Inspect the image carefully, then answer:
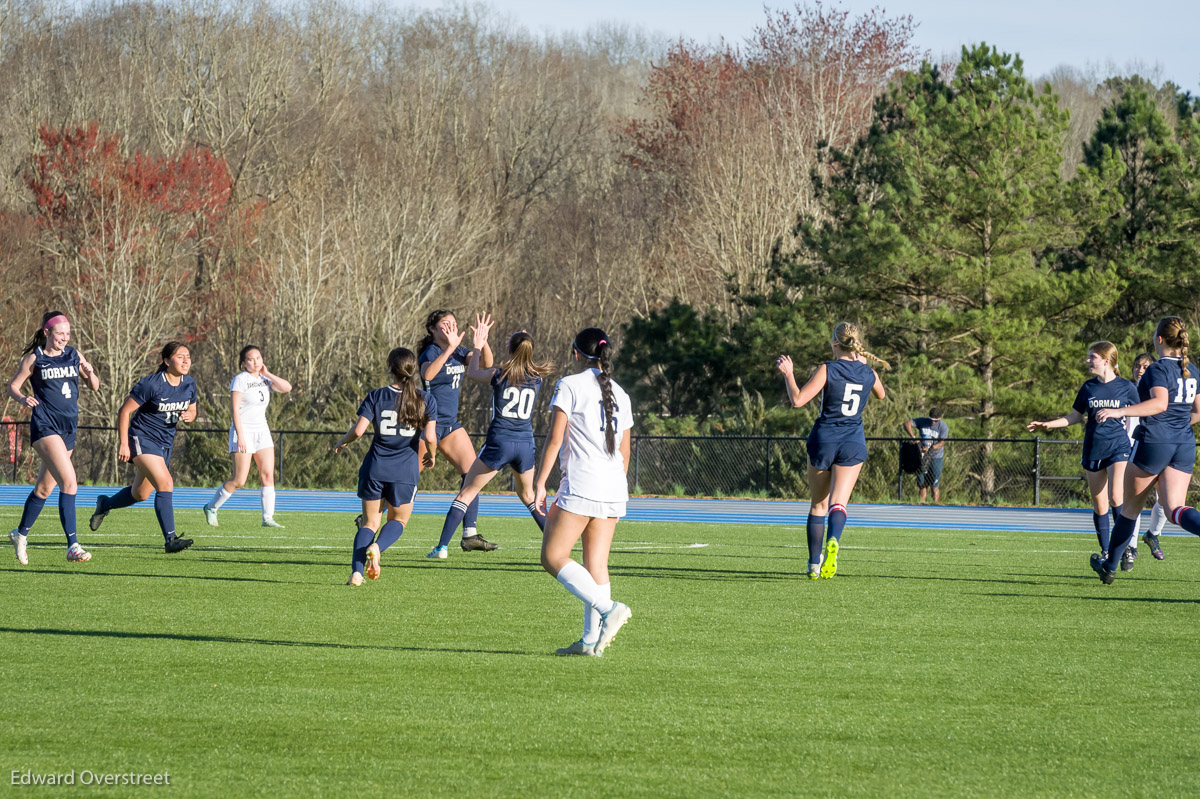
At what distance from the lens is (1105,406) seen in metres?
11.8

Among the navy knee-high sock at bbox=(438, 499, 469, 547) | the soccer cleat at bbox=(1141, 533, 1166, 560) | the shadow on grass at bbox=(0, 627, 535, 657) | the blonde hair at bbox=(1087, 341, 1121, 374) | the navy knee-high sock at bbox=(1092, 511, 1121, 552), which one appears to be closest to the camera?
the shadow on grass at bbox=(0, 627, 535, 657)

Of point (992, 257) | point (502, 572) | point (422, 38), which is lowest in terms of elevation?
point (502, 572)

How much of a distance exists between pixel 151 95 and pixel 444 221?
9.96 metres

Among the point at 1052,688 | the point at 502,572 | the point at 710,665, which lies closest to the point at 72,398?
the point at 502,572

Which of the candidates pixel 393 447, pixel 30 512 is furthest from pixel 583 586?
pixel 30 512

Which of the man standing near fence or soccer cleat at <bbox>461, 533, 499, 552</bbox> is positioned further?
the man standing near fence

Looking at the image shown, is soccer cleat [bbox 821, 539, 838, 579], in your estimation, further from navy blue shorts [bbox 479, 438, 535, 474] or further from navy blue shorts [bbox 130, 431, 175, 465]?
navy blue shorts [bbox 130, 431, 175, 465]

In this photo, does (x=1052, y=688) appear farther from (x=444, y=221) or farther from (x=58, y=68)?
(x=58, y=68)

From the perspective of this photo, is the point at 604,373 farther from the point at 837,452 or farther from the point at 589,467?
the point at 837,452

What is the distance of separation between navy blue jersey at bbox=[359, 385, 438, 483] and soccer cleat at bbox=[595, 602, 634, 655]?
348cm

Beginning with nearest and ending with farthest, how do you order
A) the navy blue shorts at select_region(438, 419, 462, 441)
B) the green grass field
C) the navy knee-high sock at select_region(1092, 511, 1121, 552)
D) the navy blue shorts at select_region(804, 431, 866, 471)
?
the green grass field → the navy blue shorts at select_region(804, 431, 866, 471) → the navy knee-high sock at select_region(1092, 511, 1121, 552) → the navy blue shorts at select_region(438, 419, 462, 441)

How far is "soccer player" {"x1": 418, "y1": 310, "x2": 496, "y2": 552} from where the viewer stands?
1160 centimetres

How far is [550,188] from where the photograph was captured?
51094mm

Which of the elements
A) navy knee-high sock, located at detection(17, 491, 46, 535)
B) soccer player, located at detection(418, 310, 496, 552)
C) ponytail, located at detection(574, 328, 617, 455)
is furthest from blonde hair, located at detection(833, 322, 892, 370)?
navy knee-high sock, located at detection(17, 491, 46, 535)
